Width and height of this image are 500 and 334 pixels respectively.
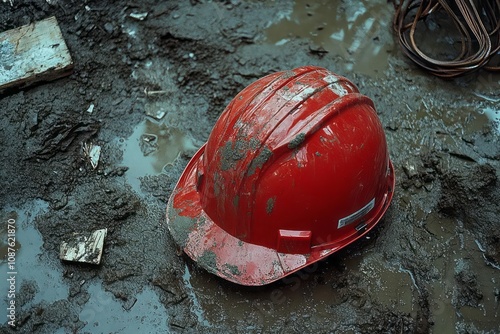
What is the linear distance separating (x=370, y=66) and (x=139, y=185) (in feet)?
6.80

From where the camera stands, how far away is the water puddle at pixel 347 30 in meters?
4.25

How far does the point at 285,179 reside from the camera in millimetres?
2682

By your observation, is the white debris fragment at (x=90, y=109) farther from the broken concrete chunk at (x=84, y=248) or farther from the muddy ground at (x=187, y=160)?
the broken concrete chunk at (x=84, y=248)

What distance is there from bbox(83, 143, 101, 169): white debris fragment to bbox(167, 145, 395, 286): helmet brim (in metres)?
0.85

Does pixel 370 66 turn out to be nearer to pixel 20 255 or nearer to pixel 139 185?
pixel 139 185

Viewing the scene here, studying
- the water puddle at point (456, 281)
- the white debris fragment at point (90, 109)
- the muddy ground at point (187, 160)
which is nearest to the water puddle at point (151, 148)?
the muddy ground at point (187, 160)

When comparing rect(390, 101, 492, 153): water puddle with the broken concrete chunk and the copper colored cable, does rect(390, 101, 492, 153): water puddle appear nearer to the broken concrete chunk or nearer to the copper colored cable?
the copper colored cable

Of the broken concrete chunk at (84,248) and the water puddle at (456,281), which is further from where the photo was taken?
the broken concrete chunk at (84,248)

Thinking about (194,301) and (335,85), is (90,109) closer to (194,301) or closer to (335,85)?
(194,301)

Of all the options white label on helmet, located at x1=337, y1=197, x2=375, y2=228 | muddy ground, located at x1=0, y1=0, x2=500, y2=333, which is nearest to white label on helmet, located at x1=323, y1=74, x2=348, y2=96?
white label on helmet, located at x1=337, y1=197, x2=375, y2=228

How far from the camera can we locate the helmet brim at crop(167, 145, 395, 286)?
9.55ft

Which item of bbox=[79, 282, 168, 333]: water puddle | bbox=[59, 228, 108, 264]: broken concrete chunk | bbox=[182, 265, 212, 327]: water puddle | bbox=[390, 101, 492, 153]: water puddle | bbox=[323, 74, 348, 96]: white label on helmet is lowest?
bbox=[79, 282, 168, 333]: water puddle

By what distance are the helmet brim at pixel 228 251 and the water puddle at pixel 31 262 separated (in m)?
0.83

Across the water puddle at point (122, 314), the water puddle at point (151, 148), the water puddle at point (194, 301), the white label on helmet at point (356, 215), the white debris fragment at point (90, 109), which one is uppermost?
the white label on helmet at point (356, 215)
